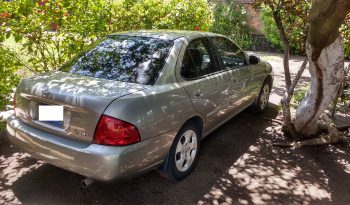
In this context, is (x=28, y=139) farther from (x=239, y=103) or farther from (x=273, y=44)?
(x=273, y=44)

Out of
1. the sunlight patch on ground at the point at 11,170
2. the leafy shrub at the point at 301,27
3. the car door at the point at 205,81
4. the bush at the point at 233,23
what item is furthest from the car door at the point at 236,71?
the bush at the point at 233,23

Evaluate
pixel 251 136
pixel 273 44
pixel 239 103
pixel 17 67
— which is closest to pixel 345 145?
pixel 251 136

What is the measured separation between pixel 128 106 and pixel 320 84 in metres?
2.78

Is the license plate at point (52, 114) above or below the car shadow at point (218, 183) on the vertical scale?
above

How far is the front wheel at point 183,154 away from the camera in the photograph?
348cm

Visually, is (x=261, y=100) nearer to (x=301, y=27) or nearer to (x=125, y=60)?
(x=301, y=27)

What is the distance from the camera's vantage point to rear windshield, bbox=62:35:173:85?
134 inches

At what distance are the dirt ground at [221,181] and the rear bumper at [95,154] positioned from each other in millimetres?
510

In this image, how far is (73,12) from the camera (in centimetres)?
516

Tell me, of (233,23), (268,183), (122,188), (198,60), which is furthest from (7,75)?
(233,23)

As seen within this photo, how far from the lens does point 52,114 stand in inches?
118

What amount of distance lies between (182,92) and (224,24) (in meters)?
13.0

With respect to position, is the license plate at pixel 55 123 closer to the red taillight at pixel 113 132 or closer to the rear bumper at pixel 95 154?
the rear bumper at pixel 95 154

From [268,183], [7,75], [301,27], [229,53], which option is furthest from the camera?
[301,27]
